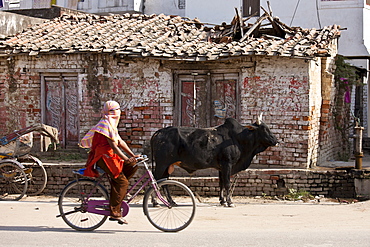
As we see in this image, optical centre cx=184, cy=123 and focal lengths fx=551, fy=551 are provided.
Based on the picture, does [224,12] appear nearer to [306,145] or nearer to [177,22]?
[177,22]

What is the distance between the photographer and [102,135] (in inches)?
285

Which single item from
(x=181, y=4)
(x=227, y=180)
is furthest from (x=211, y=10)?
(x=227, y=180)

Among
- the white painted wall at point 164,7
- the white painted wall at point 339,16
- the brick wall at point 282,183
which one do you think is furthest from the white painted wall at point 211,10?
the brick wall at point 282,183

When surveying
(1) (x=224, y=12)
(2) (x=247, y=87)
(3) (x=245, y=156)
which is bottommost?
(3) (x=245, y=156)

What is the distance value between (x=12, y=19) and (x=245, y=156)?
774cm

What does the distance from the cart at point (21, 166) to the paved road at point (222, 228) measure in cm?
76

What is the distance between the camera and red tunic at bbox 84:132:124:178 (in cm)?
715

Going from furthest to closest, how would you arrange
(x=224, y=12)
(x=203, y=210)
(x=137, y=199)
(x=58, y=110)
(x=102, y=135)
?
(x=224, y=12) → (x=58, y=110) → (x=137, y=199) → (x=203, y=210) → (x=102, y=135)

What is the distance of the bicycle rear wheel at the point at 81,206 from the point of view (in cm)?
736

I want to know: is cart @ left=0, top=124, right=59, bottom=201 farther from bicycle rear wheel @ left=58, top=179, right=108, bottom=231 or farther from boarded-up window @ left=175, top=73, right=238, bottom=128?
bicycle rear wheel @ left=58, top=179, right=108, bottom=231

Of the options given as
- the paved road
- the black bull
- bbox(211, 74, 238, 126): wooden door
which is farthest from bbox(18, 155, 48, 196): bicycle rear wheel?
bbox(211, 74, 238, 126): wooden door

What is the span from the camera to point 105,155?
717 cm

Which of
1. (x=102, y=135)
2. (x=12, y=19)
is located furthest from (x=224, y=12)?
(x=102, y=135)

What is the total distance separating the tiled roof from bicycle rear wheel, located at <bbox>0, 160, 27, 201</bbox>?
2701 mm
